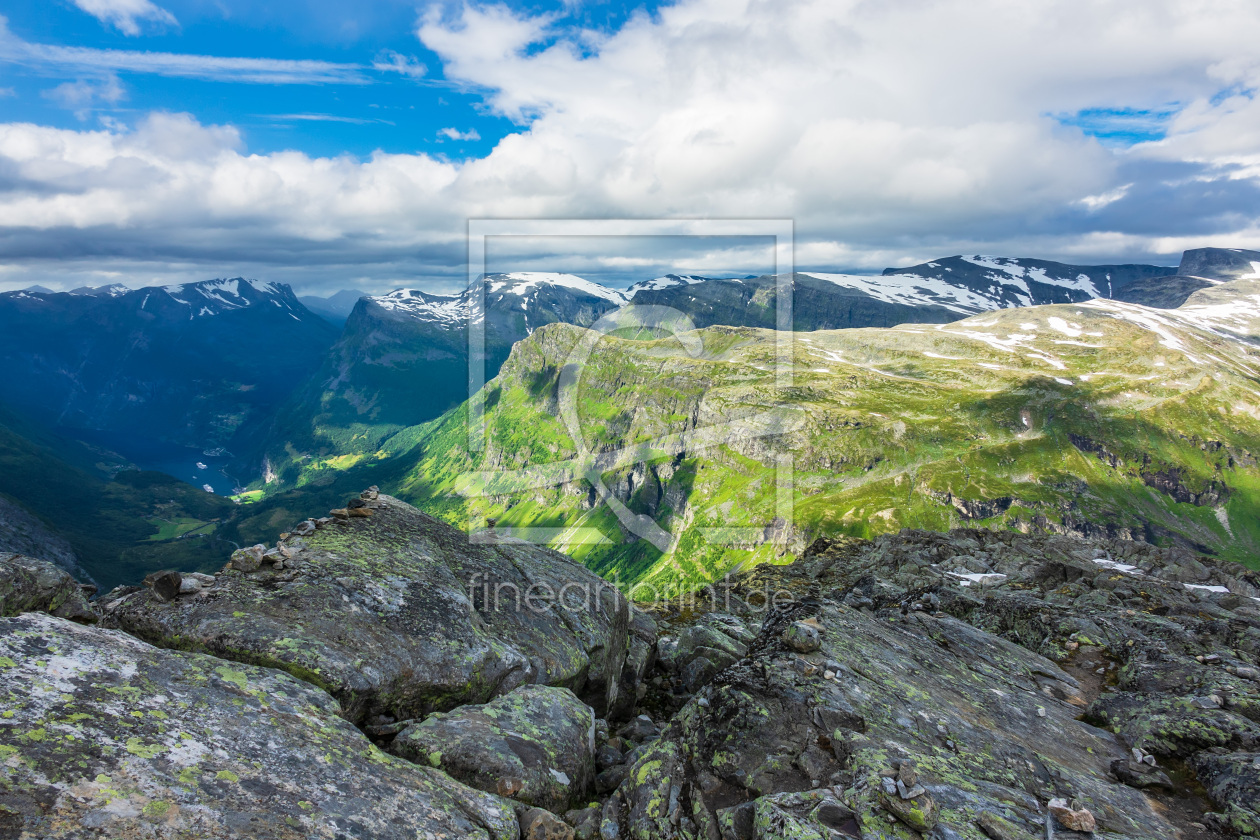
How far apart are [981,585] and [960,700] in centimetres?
4479

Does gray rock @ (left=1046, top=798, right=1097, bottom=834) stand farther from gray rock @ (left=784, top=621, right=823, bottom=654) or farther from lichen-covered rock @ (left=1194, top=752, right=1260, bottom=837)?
gray rock @ (left=784, top=621, right=823, bottom=654)

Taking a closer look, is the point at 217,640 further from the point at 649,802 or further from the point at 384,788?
the point at 649,802

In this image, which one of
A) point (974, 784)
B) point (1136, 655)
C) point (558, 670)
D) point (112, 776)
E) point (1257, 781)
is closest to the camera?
point (112, 776)

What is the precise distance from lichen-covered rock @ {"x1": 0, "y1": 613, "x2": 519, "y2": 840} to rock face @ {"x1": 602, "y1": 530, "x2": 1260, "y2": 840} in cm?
547

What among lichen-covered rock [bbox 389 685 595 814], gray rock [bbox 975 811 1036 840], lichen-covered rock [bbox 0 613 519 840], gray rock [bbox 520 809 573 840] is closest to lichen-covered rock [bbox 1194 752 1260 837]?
gray rock [bbox 975 811 1036 840]

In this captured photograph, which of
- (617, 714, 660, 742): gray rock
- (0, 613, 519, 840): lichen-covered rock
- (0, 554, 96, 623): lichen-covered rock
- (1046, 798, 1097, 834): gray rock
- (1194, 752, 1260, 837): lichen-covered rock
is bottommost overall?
(617, 714, 660, 742): gray rock

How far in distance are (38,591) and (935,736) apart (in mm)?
22949

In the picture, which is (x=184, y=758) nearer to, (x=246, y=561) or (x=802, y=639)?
(x=246, y=561)

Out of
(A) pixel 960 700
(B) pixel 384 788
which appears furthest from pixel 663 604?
(B) pixel 384 788

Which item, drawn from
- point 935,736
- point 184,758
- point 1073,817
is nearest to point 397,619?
point 184,758

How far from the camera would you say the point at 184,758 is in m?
10.5

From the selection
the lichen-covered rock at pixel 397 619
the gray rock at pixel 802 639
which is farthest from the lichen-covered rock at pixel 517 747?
the gray rock at pixel 802 639

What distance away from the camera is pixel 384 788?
12.0 m

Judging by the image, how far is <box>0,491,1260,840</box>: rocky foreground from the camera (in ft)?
34.5
